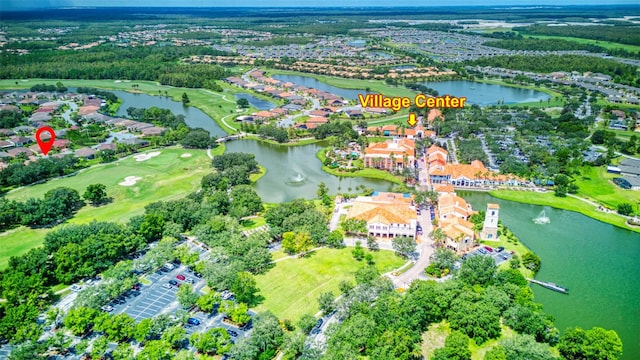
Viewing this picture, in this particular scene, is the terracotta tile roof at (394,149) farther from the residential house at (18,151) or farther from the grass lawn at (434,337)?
the residential house at (18,151)

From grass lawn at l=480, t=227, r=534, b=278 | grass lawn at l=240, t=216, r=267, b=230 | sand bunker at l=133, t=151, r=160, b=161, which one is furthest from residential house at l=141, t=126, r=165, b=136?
grass lawn at l=480, t=227, r=534, b=278

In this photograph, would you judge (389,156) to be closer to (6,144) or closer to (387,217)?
(387,217)

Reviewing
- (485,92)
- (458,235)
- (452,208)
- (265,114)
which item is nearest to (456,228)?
(458,235)

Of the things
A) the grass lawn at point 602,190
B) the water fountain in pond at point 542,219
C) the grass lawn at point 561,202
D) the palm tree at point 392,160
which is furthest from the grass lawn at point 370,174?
the grass lawn at point 602,190

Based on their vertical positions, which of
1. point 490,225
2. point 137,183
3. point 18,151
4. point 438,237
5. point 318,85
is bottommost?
point 137,183

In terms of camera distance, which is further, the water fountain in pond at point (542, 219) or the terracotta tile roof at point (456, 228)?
the water fountain in pond at point (542, 219)

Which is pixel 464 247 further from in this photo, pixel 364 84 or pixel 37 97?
pixel 37 97
